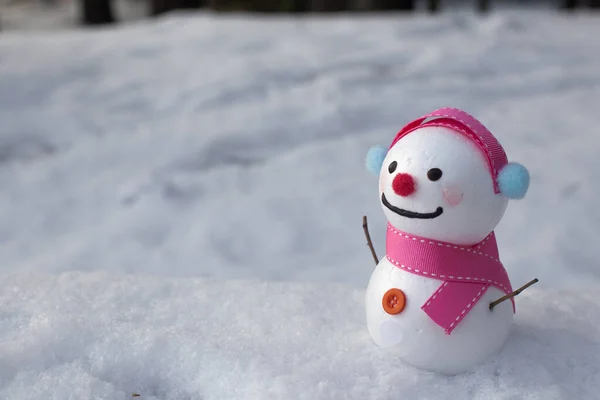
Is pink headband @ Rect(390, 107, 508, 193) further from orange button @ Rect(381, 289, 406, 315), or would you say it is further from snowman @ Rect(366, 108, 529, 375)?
orange button @ Rect(381, 289, 406, 315)

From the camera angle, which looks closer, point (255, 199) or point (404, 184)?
point (404, 184)

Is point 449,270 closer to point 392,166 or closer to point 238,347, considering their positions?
point 392,166

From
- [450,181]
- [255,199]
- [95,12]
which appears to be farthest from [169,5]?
[450,181]

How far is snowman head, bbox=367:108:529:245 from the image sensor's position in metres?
1.17

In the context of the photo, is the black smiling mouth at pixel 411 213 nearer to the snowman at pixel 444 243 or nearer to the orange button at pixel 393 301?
the snowman at pixel 444 243

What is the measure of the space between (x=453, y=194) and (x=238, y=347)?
51cm

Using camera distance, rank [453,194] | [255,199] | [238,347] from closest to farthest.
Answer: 1. [453,194]
2. [238,347]
3. [255,199]

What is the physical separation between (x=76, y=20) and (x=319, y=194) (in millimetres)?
5183

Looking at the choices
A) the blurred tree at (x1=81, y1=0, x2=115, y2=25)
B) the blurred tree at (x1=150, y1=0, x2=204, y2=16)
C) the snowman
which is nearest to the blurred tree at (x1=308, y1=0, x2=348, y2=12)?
the blurred tree at (x1=150, y1=0, x2=204, y2=16)

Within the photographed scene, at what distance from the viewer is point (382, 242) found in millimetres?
2293

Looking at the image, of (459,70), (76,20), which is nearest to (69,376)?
(459,70)

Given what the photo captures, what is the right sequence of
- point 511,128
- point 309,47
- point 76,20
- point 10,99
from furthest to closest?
point 76,20 → point 309,47 → point 10,99 → point 511,128

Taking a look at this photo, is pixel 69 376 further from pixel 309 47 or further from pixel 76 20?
pixel 76 20

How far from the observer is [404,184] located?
3.82 ft
